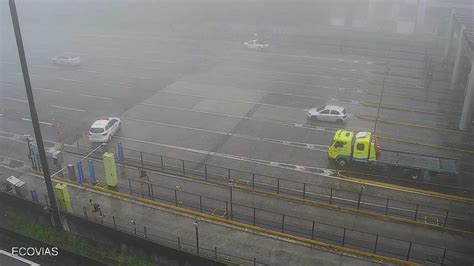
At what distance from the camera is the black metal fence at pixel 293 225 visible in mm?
16875

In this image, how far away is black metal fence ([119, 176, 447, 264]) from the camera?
16.9m

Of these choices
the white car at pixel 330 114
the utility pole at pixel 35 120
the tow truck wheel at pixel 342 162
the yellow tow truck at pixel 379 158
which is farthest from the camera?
the white car at pixel 330 114

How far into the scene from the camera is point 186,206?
20359 millimetres

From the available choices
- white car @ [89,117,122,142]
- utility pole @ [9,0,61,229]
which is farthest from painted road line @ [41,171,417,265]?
white car @ [89,117,122,142]

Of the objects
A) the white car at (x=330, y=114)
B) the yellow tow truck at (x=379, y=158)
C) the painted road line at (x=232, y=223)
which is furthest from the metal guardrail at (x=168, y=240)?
the white car at (x=330, y=114)

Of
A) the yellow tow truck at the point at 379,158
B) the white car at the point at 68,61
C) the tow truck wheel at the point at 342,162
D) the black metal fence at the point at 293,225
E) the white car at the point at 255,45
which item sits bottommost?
the black metal fence at the point at 293,225

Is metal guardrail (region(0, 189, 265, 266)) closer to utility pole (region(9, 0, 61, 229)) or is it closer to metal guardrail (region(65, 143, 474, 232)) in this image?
utility pole (region(9, 0, 61, 229))

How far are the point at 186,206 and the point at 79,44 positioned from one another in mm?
48386

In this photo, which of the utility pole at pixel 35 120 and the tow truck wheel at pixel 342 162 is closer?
the utility pole at pixel 35 120

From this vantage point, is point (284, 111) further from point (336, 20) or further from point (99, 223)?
point (336, 20)

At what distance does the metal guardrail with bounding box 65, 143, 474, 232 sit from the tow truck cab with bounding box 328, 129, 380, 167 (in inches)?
107

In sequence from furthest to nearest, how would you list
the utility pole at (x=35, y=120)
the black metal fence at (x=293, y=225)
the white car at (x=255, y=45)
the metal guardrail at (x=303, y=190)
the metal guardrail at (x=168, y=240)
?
the white car at (x=255, y=45), the metal guardrail at (x=303, y=190), the black metal fence at (x=293, y=225), the metal guardrail at (x=168, y=240), the utility pole at (x=35, y=120)

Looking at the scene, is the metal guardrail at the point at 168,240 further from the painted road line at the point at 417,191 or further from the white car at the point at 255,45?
the white car at the point at 255,45

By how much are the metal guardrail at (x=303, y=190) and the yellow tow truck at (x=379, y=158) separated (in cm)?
245
